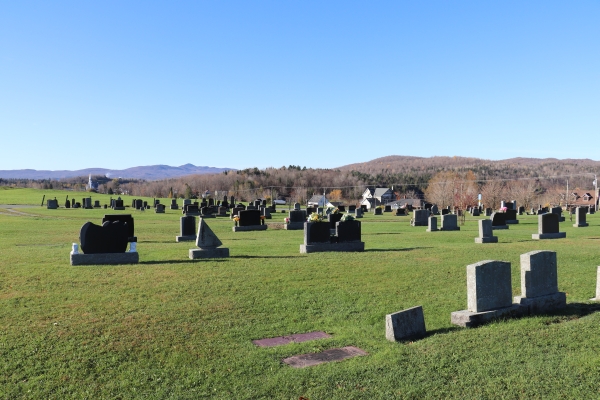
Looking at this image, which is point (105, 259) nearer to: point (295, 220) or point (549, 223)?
point (295, 220)

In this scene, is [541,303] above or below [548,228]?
below

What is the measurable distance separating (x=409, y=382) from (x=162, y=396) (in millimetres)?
2592

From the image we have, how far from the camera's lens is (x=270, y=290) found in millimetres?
10969

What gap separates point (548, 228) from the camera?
911 inches

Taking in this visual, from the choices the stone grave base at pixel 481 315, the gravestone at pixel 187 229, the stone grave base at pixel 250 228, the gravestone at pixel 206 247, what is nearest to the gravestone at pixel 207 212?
the stone grave base at pixel 250 228

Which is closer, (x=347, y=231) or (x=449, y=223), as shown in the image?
(x=347, y=231)

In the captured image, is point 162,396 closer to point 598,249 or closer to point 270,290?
point 270,290

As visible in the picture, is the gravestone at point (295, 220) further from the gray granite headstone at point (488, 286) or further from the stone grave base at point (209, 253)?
the gray granite headstone at point (488, 286)

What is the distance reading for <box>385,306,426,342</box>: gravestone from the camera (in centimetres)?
739

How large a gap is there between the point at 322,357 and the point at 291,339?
0.97m

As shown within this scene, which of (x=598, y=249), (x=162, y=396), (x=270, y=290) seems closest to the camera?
A: (x=162, y=396)

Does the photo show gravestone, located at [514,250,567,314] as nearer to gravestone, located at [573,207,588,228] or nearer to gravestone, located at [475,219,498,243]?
gravestone, located at [475,219,498,243]

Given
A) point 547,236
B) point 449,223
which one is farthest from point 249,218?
point 547,236

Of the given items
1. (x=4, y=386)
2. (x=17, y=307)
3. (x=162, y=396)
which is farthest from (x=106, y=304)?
(x=162, y=396)
